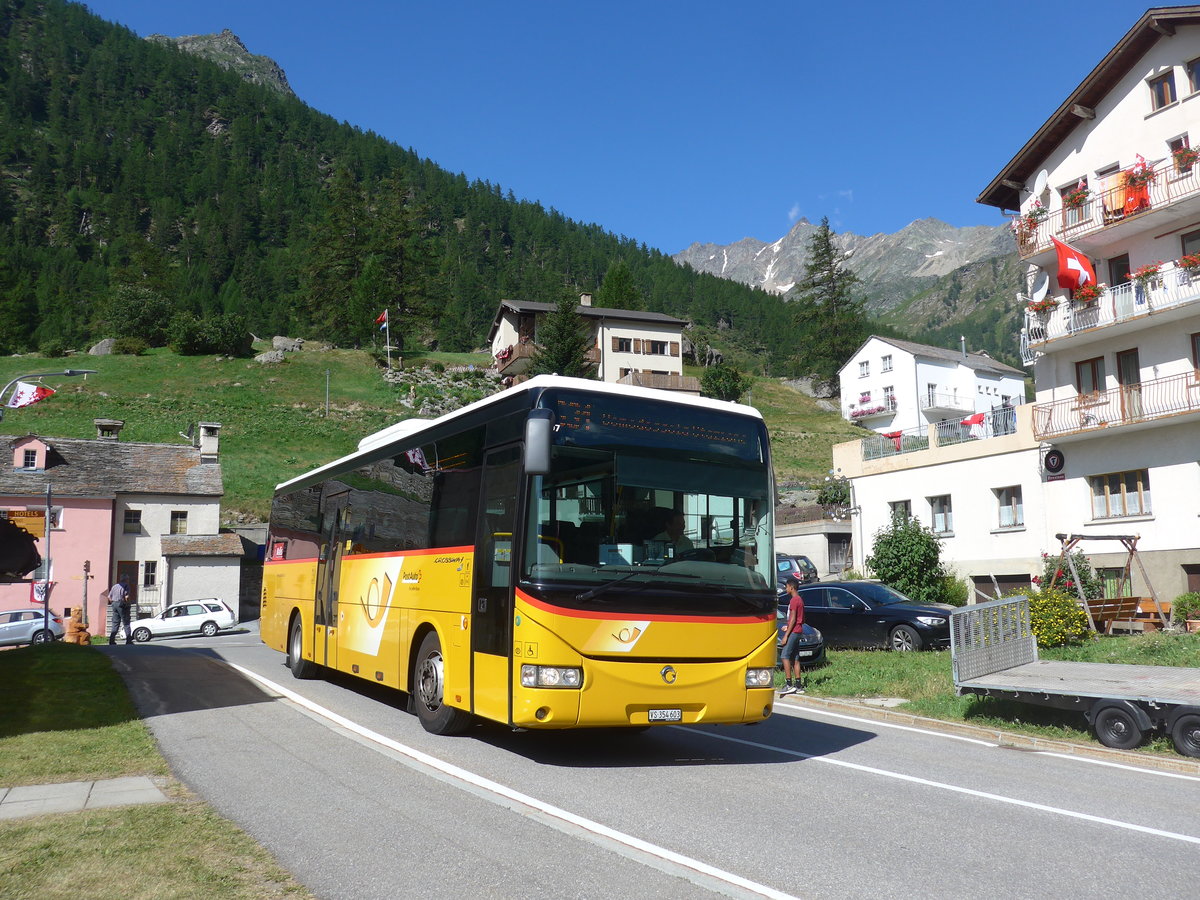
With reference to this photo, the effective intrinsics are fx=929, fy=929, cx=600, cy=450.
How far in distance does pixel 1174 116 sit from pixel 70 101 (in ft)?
711

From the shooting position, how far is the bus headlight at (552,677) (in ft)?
26.4

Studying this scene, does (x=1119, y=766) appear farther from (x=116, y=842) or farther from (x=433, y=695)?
(x=116, y=842)

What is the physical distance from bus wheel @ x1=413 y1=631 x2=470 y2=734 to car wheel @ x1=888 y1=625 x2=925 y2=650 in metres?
12.4

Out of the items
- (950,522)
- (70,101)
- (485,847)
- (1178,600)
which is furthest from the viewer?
(70,101)

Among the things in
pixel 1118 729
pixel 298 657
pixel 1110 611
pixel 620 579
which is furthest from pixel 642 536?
pixel 1110 611

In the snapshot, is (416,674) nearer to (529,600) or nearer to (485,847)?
(529,600)

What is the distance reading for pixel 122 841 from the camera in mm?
5836

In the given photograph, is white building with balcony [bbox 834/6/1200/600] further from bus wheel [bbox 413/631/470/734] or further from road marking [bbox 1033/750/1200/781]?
bus wheel [bbox 413/631/470/734]

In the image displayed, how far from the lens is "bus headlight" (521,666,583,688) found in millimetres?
8039

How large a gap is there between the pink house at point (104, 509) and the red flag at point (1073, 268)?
37.1m

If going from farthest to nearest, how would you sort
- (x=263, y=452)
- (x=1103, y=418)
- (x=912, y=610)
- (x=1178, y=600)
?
(x=263, y=452)
(x=1103, y=418)
(x=1178, y=600)
(x=912, y=610)

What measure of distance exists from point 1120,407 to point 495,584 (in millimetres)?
24389

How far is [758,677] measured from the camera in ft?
29.5

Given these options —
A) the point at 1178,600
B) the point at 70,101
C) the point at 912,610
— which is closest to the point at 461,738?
the point at 912,610
